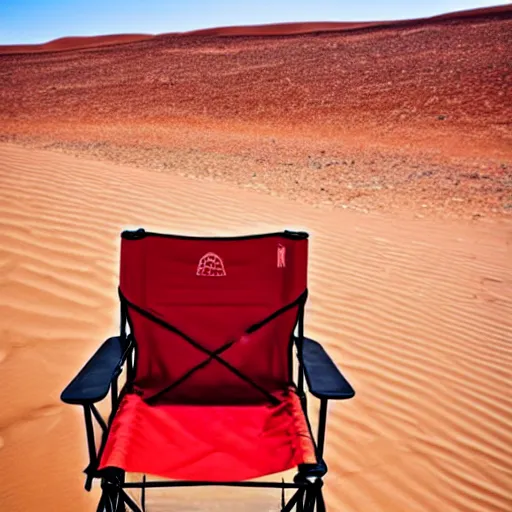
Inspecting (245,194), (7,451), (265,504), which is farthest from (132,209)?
(265,504)

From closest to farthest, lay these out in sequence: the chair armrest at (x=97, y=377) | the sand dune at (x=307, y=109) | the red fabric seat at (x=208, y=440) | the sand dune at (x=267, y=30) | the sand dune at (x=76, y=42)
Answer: the chair armrest at (x=97, y=377), the red fabric seat at (x=208, y=440), the sand dune at (x=307, y=109), the sand dune at (x=267, y=30), the sand dune at (x=76, y=42)

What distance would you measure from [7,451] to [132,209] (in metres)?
3.55

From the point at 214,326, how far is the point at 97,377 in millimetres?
684

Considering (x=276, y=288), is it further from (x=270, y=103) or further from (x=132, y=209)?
(x=270, y=103)

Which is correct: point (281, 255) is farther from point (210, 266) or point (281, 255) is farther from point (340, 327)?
point (340, 327)

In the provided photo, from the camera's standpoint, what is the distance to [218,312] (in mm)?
2598

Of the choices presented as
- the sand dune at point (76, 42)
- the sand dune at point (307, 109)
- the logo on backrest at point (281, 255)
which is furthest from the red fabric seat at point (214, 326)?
the sand dune at point (76, 42)

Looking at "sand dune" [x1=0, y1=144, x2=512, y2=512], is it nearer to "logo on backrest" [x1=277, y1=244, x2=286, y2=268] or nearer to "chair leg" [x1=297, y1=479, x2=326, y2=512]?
"chair leg" [x1=297, y1=479, x2=326, y2=512]

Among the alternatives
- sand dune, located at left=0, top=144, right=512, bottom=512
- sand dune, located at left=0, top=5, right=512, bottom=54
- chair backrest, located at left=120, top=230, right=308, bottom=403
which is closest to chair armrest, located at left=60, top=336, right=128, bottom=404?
chair backrest, located at left=120, top=230, right=308, bottom=403

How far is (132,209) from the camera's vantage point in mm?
5887

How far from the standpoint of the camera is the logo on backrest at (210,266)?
8.40 feet

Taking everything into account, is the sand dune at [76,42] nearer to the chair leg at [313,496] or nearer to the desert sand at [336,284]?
the desert sand at [336,284]

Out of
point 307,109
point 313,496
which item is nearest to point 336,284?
point 313,496

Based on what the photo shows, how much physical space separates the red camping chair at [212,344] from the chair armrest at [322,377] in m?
0.01
